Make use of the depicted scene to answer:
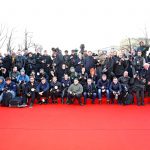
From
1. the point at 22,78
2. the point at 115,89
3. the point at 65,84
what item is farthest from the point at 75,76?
the point at 22,78

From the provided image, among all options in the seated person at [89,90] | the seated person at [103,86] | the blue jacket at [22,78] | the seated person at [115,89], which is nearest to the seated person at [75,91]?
the seated person at [89,90]

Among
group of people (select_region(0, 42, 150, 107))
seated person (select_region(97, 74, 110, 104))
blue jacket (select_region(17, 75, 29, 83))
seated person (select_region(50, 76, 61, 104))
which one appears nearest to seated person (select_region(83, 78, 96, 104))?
group of people (select_region(0, 42, 150, 107))

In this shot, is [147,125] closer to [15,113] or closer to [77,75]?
[15,113]

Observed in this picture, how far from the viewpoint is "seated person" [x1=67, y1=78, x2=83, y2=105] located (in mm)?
10164

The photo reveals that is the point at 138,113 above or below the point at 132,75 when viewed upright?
below

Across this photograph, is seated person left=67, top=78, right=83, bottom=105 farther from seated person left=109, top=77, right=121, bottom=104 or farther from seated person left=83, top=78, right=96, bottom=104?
seated person left=109, top=77, right=121, bottom=104

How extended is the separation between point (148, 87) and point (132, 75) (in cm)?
84

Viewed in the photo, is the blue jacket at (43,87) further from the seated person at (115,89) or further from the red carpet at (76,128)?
the seated person at (115,89)

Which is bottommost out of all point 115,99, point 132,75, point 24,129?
point 24,129

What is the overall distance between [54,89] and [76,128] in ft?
13.9

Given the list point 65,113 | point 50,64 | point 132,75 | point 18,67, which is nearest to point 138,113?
point 65,113

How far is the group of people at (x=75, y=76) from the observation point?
1023 centimetres

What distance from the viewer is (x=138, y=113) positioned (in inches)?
322

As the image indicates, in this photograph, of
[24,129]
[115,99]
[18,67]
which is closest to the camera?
[24,129]
